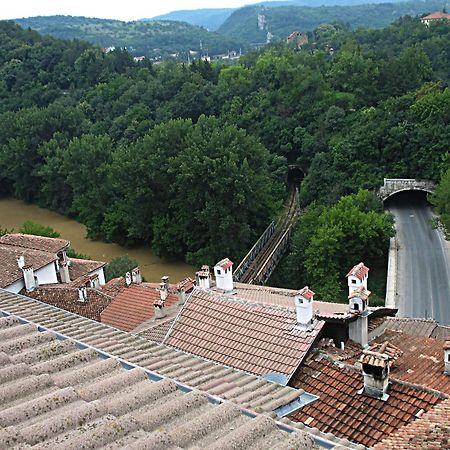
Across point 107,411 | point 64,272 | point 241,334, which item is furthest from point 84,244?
point 107,411

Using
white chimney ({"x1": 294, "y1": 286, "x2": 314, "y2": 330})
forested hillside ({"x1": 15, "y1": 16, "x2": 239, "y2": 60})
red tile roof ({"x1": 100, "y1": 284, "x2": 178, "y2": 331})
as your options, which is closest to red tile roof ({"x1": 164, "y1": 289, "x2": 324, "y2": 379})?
white chimney ({"x1": 294, "y1": 286, "x2": 314, "y2": 330})

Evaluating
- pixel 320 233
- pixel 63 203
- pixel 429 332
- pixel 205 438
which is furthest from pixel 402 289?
pixel 63 203

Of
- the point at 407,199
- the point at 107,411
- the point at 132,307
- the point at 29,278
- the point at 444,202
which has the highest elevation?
the point at 107,411

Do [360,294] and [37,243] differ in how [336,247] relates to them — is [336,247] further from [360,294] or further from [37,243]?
[360,294]

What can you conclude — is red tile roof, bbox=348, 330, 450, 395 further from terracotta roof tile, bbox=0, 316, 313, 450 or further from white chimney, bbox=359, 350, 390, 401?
terracotta roof tile, bbox=0, 316, 313, 450

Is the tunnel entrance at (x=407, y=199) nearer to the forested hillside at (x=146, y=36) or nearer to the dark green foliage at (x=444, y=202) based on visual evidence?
the dark green foliage at (x=444, y=202)

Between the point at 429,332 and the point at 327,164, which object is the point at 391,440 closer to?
the point at 429,332

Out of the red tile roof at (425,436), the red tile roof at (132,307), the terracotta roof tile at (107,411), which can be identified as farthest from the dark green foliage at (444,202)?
the terracotta roof tile at (107,411)
